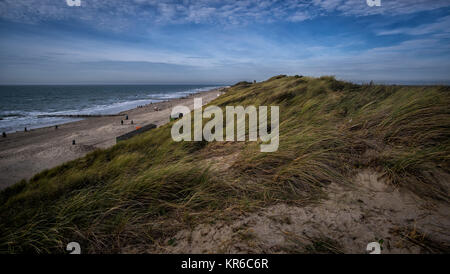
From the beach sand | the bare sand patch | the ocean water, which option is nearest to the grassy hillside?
the bare sand patch

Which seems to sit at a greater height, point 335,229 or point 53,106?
point 53,106

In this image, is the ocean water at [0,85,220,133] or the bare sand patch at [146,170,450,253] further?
the ocean water at [0,85,220,133]

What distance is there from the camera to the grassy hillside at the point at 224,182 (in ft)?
5.90

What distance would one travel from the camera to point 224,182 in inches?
93.0

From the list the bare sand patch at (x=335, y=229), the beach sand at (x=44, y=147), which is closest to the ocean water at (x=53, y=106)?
the beach sand at (x=44, y=147)

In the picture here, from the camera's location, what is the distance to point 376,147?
109 inches

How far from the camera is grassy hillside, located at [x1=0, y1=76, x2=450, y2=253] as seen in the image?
5.90ft

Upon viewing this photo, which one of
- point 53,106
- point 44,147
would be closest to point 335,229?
point 44,147

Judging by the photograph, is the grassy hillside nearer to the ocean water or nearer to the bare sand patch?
the bare sand patch

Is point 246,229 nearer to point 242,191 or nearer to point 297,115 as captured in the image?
point 242,191

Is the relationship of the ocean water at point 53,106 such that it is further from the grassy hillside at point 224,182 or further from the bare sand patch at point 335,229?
the bare sand patch at point 335,229

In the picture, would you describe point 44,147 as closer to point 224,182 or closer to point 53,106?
point 224,182
